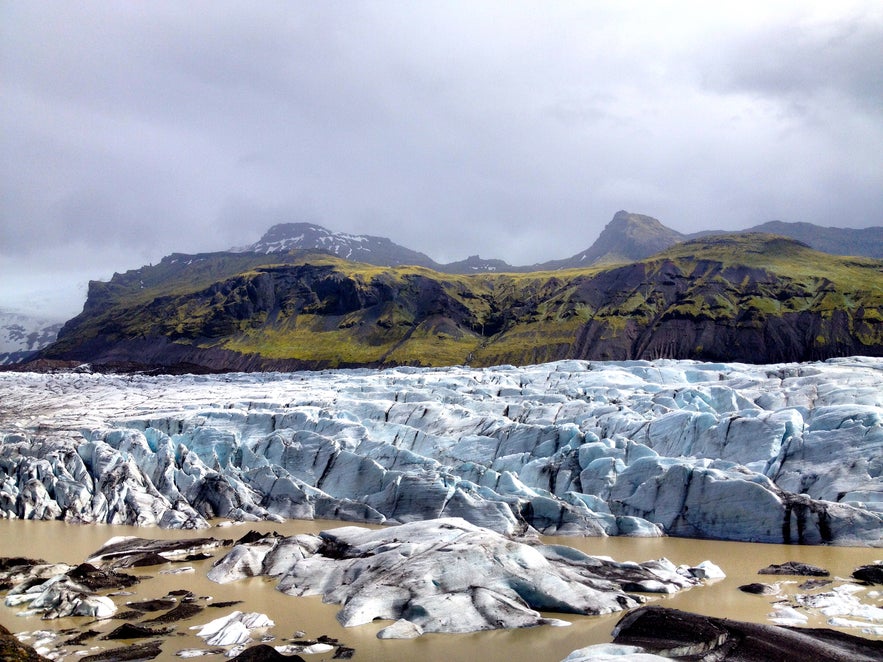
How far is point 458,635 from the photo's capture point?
1384cm

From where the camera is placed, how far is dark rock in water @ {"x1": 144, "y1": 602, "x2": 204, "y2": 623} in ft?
49.8

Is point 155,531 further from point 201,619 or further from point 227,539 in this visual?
point 201,619

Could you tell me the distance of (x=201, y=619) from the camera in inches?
602

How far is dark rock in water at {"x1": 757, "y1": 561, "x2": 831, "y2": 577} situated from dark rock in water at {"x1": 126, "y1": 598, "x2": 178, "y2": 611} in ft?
A: 53.2

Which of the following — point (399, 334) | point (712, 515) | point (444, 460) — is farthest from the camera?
point (399, 334)

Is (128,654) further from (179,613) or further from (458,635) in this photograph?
(458,635)

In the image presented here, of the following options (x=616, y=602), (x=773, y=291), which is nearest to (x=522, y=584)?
(x=616, y=602)

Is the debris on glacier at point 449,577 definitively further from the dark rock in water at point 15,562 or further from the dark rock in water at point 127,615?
the dark rock in water at point 15,562

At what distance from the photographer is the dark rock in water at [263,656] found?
38.5ft

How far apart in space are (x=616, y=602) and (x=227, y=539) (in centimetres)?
1580

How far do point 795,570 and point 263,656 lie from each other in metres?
14.8

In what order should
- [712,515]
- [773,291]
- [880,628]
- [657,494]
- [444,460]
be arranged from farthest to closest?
[773,291]
[444,460]
[657,494]
[712,515]
[880,628]

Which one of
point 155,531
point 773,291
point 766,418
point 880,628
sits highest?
point 773,291

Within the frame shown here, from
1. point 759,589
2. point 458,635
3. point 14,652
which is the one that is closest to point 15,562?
point 14,652
